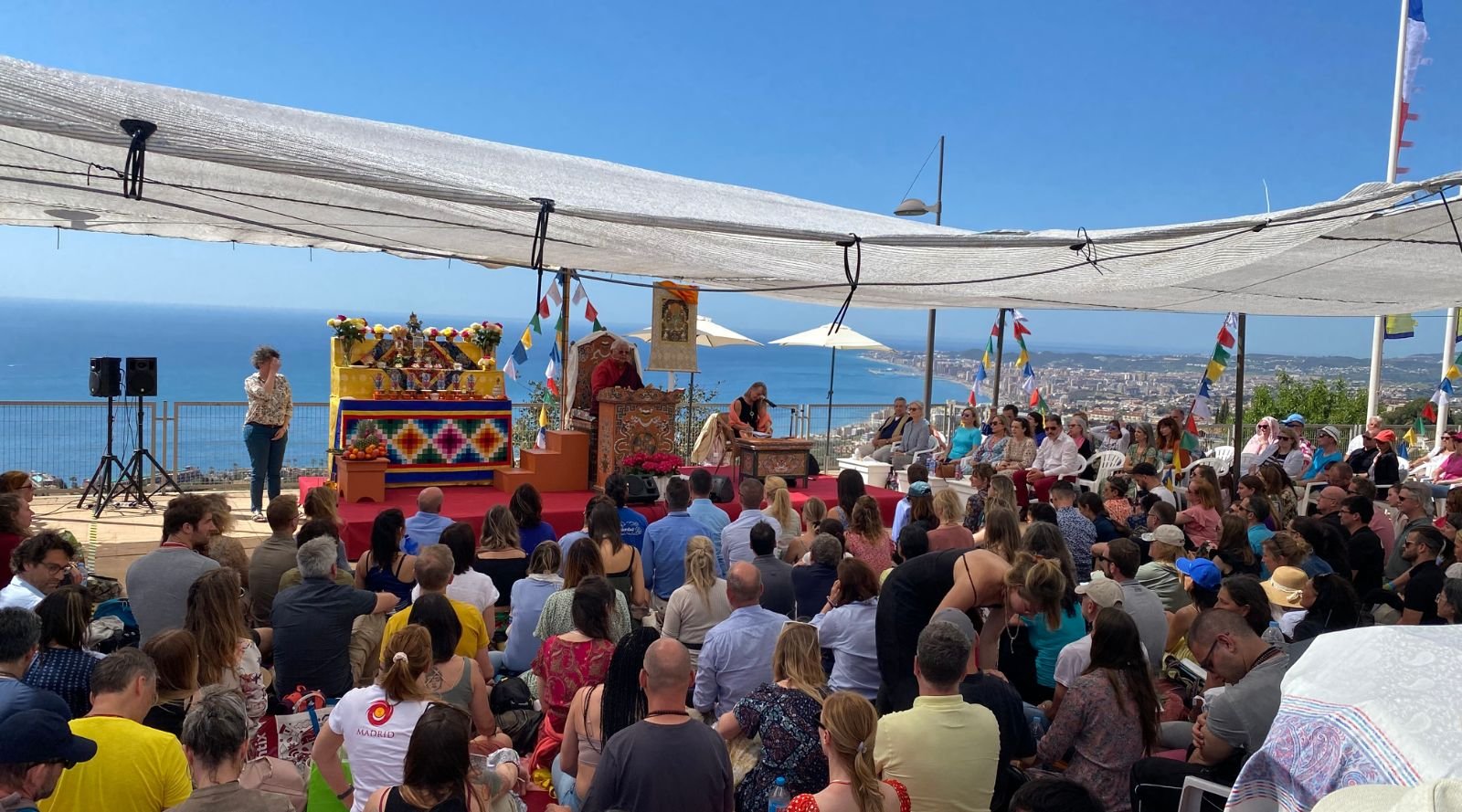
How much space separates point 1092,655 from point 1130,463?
8.53 meters

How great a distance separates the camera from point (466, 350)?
10031mm

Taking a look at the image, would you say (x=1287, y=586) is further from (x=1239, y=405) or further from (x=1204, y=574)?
(x=1239, y=405)

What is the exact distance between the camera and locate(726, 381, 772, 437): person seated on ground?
10.4 m

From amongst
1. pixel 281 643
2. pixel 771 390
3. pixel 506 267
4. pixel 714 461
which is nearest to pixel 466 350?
pixel 506 267

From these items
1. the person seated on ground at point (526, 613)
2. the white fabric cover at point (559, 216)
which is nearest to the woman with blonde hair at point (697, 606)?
the person seated on ground at point (526, 613)

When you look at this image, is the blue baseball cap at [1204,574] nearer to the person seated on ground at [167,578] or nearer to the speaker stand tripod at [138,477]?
Answer: the person seated on ground at [167,578]

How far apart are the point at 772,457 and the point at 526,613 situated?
576 cm

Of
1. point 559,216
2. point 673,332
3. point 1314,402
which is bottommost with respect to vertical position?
point 1314,402

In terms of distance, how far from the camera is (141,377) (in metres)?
8.80

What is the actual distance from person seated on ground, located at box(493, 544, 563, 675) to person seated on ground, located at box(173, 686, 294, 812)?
1986 mm

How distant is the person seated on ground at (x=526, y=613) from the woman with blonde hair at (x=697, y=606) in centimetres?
59

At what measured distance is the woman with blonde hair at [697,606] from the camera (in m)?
4.65

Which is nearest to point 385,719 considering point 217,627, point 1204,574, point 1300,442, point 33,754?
point 33,754

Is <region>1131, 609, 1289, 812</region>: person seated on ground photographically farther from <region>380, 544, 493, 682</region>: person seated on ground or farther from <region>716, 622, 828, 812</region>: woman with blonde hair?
<region>380, 544, 493, 682</region>: person seated on ground
